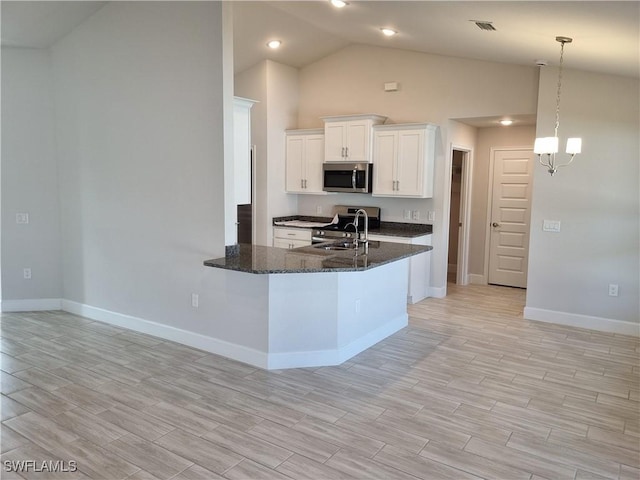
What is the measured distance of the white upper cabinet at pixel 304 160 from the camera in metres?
6.90

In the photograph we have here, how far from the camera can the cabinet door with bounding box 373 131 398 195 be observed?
6254 mm

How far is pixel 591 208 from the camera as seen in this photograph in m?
5.07

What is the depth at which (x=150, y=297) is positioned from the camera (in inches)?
188

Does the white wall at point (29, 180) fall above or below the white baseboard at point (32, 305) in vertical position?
above

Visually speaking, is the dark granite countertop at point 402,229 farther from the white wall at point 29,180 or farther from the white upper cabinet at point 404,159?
the white wall at point 29,180

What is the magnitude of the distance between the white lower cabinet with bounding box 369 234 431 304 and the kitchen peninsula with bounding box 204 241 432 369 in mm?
1801

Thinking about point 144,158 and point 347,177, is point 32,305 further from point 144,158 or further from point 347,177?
point 347,177

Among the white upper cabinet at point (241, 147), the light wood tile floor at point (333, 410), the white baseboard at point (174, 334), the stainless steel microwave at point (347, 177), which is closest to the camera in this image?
the light wood tile floor at point (333, 410)

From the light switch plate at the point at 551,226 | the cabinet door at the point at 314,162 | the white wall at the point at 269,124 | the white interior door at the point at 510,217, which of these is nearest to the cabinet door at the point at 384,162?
the cabinet door at the point at 314,162

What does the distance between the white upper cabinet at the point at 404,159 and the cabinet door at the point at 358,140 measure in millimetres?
111

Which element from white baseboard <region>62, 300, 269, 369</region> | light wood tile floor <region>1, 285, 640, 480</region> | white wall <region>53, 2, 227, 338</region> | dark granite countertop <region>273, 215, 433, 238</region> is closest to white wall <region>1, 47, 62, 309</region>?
white wall <region>53, 2, 227, 338</region>

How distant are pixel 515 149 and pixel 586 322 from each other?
287cm

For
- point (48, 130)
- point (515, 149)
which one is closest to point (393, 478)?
point (48, 130)

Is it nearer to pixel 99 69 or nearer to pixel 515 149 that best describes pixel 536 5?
pixel 99 69
